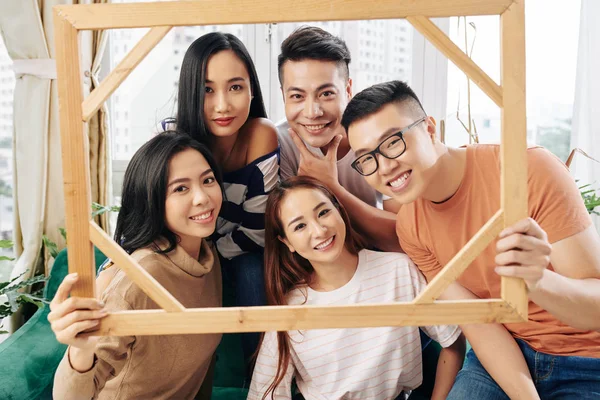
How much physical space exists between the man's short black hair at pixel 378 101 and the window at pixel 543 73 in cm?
106

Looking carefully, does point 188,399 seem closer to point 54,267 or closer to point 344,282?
point 344,282

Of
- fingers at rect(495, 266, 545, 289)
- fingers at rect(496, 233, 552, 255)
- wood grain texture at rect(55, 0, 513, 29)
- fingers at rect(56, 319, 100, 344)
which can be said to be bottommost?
fingers at rect(56, 319, 100, 344)

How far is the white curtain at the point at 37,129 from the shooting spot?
6.70ft

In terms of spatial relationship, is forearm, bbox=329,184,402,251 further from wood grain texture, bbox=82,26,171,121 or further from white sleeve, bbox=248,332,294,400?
wood grain texture, bbox=82,26,171,121

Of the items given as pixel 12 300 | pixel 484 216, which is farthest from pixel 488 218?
pixel 12 300

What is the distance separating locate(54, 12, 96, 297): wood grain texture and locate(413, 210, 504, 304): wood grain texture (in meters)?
0.63

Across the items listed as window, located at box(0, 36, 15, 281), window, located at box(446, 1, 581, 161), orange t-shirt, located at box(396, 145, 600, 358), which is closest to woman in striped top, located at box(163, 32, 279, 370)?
orange t-shirt, located at box(396, 145, 600, 358)

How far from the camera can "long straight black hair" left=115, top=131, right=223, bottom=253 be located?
1.20 meters

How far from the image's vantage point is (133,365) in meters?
1.26

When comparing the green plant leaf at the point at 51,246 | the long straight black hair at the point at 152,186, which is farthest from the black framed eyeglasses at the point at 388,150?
the green plant leaf at the point at 51,246

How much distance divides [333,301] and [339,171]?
326mm

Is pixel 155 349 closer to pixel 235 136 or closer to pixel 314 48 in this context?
pixel 235 136

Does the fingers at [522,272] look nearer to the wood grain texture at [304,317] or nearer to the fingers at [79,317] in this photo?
the wood grain texture at [304,317]

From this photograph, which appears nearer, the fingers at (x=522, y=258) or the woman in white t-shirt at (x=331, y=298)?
the fingers at (x=522, y=258)
